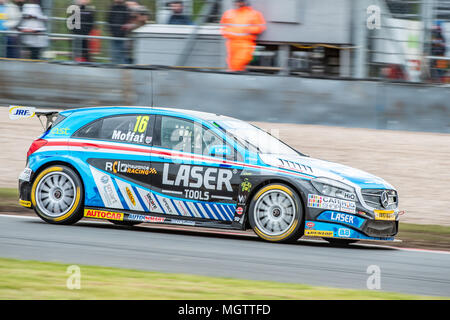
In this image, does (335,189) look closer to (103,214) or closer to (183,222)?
(183,222)

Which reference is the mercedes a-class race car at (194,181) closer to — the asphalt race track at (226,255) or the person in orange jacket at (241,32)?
the asphalt race track at (226,255)

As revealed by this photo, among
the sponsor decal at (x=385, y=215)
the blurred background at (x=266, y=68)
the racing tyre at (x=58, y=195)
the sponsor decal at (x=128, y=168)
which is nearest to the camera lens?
the sponsor decal at (x=385, y=215)

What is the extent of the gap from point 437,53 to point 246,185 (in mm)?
6451

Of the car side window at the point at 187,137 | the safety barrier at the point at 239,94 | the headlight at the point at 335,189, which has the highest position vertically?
the safety barrier at the point at 239,94

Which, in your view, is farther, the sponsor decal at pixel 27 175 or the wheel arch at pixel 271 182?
the sponsor decal at pixel 27 175

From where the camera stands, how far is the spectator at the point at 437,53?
553 inches

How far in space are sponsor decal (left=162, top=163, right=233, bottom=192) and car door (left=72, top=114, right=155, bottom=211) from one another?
333 millimetres

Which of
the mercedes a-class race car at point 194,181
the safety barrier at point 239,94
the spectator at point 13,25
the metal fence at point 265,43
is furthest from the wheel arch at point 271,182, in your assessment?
the spectator at point 13,25

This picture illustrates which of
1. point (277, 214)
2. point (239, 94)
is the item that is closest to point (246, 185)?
point (277, 214)

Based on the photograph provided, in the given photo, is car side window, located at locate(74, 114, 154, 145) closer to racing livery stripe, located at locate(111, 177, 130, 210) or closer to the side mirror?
racing livery stripe, located at locate(111, 177, 130, 210)

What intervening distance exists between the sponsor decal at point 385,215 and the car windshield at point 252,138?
4.23ft

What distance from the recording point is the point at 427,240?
32.8 feet

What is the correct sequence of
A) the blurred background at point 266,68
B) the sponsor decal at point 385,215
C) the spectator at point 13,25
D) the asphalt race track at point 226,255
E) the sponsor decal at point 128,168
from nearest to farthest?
the asphalt race track at point 226,255
the sponsor decal at point 385,215
the sponsor decal at point 128,168
the blurred background at point 266,68
the spectator at point 13,25
